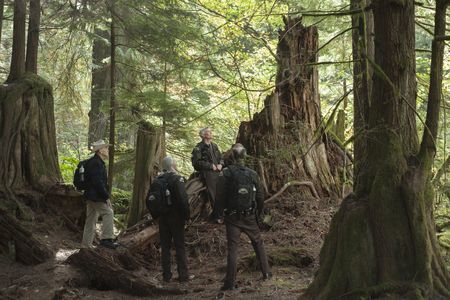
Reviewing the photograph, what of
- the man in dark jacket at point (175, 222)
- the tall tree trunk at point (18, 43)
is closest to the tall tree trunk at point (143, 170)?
the man in dark jacket at point (175, 222)

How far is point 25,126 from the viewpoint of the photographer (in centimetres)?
1094

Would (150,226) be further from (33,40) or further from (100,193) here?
(33,40)

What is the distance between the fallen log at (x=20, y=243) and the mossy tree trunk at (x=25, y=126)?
120 cm

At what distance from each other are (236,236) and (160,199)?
1429mm

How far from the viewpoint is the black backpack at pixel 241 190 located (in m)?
7.53

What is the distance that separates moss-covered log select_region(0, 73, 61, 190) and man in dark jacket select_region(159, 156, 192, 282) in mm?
3597

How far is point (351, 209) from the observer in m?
5.76

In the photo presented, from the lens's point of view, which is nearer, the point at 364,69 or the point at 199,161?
the point at 364,69

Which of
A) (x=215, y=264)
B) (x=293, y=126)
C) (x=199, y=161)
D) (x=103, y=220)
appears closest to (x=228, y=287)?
(x=215, y=264)

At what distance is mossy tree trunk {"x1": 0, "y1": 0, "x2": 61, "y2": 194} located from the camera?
34.7ft

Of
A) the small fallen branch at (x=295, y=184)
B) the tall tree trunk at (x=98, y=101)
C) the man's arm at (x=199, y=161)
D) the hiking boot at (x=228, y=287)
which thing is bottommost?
the hiking boot at (x=228, y=287)

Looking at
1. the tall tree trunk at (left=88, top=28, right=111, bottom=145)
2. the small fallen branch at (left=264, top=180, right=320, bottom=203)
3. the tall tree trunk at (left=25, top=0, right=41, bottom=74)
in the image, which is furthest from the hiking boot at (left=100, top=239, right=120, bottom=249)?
the tall tree trunk at (left=88, top=28, right=111, bottom=145)

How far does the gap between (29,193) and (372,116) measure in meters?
7.32

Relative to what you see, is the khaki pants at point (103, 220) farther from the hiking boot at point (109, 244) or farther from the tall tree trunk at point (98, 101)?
the tall tree trunk at point (98, 101)
